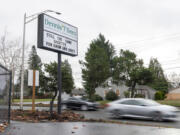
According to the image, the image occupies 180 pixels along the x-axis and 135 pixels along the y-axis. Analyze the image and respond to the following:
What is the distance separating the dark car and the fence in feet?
40.6

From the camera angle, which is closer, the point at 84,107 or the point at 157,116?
the point at 157,116

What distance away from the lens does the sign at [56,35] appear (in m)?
13.5

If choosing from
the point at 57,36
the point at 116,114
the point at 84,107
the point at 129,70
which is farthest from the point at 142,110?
the point at 129,70

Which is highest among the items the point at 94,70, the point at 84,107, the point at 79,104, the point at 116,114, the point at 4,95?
the point at 94,70

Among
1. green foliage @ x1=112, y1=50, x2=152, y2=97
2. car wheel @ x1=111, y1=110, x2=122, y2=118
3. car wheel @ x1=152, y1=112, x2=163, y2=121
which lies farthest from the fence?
green foliage @ x1=112, y1=50, x2=152, y2=97

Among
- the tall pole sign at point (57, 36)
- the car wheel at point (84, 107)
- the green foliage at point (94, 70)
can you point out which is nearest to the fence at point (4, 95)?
the tall pole sign at point (57, 36)

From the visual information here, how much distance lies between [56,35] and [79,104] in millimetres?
10625

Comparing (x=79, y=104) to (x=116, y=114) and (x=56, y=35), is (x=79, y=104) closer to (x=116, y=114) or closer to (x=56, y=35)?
(x=116, y=114)

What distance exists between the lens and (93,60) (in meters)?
34.2

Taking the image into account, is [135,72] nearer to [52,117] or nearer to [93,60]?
[93,60]

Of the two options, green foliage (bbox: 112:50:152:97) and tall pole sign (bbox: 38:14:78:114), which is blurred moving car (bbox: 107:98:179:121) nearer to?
tall pole sign (bbox: 38:14:78:114)

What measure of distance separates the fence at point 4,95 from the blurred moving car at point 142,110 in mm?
6926

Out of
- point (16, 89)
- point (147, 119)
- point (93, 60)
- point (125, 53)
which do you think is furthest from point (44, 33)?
point (16, 89)

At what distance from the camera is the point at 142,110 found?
14258 mm
